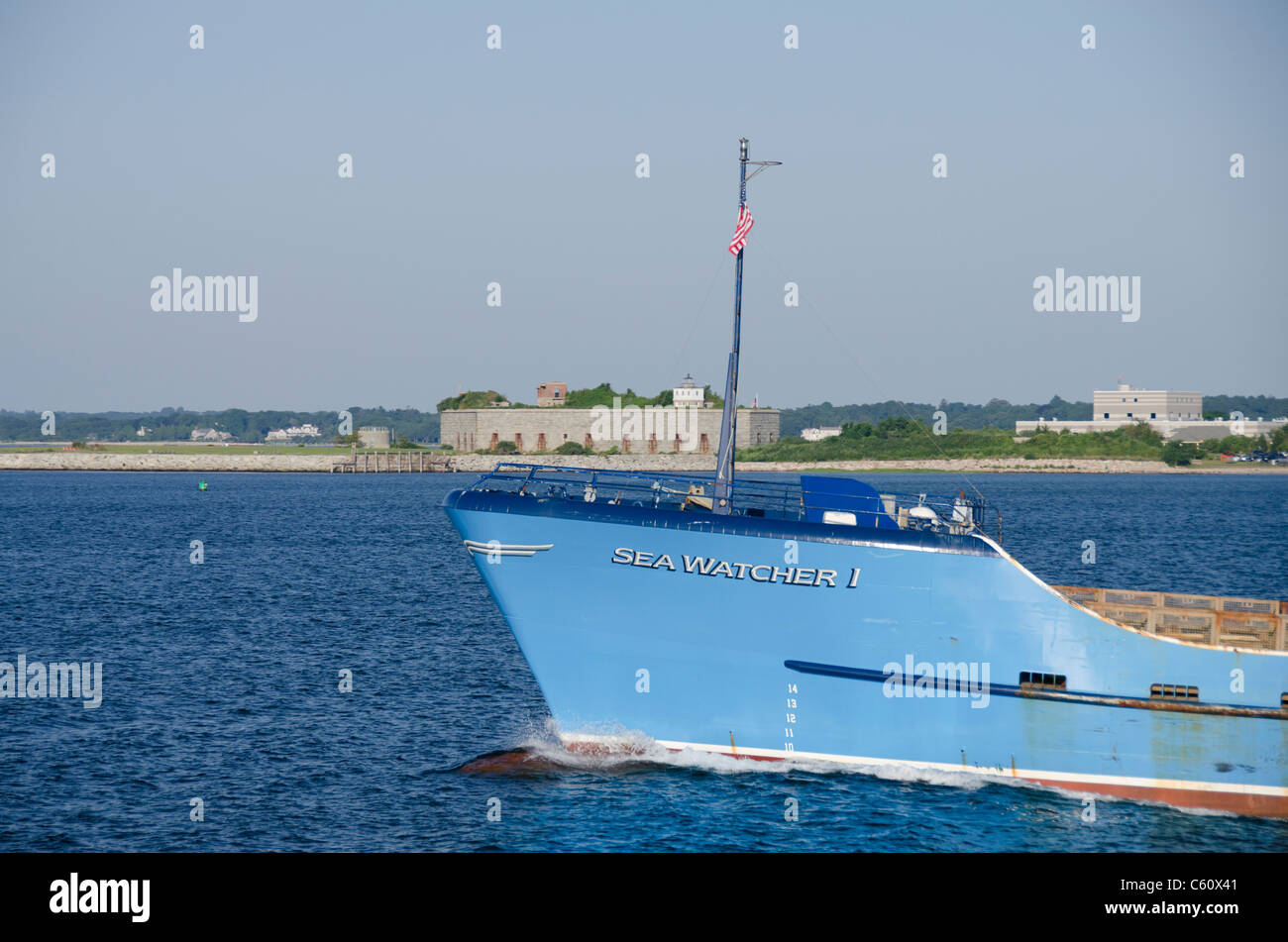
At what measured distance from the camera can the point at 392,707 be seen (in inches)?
1033

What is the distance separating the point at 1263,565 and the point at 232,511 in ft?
261

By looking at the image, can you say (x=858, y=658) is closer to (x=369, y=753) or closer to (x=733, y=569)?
(x=733, y=569)

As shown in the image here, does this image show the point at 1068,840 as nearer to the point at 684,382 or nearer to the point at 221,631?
the point at 221,631

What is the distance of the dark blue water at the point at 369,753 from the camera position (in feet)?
57.9

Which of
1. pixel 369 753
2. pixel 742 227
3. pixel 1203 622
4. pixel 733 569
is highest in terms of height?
pixel 742 227

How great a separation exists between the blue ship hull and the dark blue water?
26.5 inches

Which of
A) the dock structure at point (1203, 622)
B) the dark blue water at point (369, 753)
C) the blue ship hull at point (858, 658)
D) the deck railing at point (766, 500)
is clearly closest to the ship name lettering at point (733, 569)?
the blue ship hull at point (858, 658)

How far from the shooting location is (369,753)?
2250 cm

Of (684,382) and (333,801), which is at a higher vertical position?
(684,382)

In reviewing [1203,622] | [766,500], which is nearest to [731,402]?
[766,500]

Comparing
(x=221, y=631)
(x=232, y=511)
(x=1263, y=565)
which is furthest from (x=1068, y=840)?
(x=232, y=511)

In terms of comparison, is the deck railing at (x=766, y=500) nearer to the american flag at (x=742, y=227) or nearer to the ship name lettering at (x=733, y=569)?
the ship name lettering at (x=733, y=569)

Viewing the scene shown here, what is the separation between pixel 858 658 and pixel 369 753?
10.5 m
